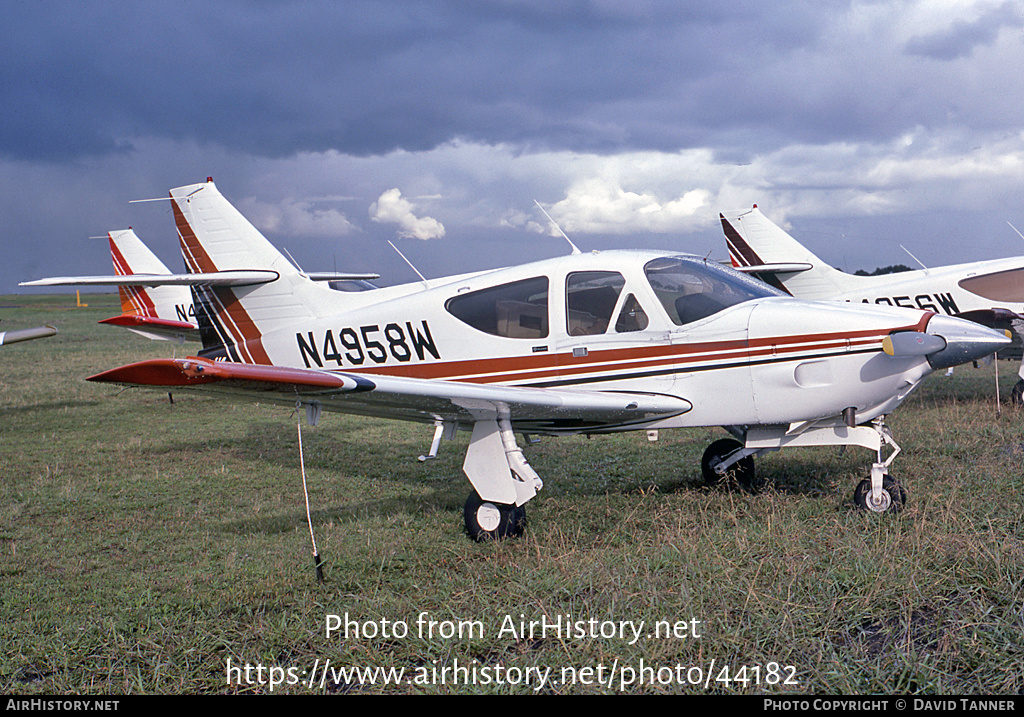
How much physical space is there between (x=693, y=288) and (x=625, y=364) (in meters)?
0.79

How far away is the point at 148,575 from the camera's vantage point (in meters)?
4.90

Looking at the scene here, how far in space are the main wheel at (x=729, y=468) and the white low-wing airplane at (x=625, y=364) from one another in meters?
0.02

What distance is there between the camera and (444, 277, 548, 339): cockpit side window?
5855 mm

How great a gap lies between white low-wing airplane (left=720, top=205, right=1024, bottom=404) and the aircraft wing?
828cm

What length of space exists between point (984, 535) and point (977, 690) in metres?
1.76

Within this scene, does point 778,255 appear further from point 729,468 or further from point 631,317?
point 631,317

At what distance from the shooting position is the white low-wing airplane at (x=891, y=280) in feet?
38.1

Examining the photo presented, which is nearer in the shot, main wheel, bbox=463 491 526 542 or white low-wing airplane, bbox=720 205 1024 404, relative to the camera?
main wheel, bbox=463 491 526 542

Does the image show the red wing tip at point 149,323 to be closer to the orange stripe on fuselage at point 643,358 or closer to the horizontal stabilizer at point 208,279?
the horizontal stabilizer at point 208,279

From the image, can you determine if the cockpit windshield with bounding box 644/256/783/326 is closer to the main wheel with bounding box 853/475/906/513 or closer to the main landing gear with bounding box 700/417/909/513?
the main landing gear with bounding box 700/417/909/513

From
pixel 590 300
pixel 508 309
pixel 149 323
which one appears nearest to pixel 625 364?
pixel 590 300

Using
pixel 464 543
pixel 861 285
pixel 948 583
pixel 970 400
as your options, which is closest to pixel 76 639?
pixel 464 543

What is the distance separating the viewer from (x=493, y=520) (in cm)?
530

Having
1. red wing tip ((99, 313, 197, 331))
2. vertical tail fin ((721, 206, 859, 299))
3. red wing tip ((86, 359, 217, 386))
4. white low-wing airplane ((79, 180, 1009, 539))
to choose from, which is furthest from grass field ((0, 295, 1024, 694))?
red wing tip ((99, 313, 197, 331))
